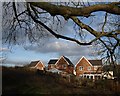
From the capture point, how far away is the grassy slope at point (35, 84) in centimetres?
1257

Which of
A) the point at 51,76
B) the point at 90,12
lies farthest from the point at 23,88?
the point at 90,12

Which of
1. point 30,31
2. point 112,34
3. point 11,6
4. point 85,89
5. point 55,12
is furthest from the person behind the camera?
point 85,89

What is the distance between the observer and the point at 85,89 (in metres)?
13.3

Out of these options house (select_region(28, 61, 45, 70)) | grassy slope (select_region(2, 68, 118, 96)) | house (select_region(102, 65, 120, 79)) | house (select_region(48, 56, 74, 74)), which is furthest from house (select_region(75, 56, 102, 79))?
house (select_region(28, 61, 45, 70))

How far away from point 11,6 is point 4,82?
7.13 meters

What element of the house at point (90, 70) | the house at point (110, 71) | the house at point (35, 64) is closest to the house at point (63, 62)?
the house at point (90, 70)

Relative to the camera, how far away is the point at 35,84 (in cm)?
1426

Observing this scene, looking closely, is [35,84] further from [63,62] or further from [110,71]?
[63,62]

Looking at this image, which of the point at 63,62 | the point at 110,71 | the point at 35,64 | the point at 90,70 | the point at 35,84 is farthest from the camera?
the point at 90,70

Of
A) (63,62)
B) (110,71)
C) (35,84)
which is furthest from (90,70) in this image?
(110,71)

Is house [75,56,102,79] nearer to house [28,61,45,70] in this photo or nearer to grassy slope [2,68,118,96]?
grassy slope [2,68,118,96]

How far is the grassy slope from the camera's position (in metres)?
12.6

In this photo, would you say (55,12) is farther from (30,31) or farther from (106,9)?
(30,31)

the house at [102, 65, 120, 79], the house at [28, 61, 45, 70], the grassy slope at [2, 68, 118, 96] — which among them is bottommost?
the grassy slope at [2, 68, 118, 96]
